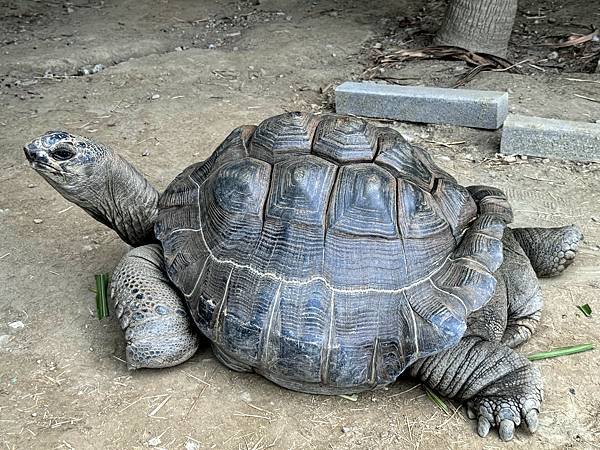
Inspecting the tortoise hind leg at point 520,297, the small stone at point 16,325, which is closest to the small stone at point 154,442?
the small stone at point 16,325

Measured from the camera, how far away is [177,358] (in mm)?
3010

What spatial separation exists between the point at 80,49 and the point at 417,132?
3.99 meters

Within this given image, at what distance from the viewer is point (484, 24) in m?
7.00

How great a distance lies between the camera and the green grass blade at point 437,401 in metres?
2.86

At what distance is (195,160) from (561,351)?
3.03 m

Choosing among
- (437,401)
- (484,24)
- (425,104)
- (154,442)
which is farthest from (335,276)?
(484,24)

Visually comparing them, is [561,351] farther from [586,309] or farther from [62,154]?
[62,154]

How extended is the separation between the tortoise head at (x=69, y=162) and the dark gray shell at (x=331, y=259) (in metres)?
0.60

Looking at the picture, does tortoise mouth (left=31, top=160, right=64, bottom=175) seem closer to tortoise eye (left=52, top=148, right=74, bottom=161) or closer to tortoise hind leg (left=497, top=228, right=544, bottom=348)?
tortoise eye (left=52, top=148, right=74, bottom=161)

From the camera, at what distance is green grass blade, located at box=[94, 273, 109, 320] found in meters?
3.44

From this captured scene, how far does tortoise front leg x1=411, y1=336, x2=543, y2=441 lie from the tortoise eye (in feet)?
6.10

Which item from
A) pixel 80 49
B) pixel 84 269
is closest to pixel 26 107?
pixel 80 49

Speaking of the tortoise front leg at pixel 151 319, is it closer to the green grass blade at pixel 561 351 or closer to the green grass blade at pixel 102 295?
the green grass blade at pixel 102 295

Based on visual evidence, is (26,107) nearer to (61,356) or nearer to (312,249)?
(61,356)
